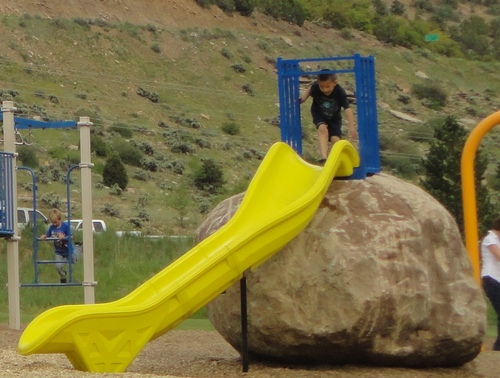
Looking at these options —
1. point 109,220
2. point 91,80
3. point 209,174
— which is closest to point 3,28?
point 91,80

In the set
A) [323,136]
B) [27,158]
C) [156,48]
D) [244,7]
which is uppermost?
[244,7]

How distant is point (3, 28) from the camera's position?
5769 centimetres

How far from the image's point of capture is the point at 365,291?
998 centimetres

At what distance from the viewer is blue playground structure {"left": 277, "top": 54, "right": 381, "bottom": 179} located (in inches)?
440

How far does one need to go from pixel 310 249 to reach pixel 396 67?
58.6 meters

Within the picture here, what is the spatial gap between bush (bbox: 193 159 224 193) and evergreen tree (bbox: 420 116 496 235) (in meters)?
17.4

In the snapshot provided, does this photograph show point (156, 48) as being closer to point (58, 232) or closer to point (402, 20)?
point (402, 20)

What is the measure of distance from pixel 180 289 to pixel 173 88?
161 feet

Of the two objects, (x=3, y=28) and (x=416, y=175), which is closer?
(x=416, y=175)

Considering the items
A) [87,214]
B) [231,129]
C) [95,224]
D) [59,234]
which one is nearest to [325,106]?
[87,214]

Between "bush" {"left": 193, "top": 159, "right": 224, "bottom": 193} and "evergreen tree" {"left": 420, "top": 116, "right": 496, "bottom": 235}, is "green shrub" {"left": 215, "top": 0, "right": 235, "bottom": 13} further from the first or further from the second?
"evergreen tree" {"left": 420, "top": 116, "right": 496, "bottom": 235}

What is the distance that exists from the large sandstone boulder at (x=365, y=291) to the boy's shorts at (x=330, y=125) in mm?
1196

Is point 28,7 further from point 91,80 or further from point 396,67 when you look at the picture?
point 396,67

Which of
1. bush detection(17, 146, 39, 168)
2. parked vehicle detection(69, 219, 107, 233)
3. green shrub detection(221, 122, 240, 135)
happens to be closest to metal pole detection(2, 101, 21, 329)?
parked vehicle detection(69, 219, 107, 233)
